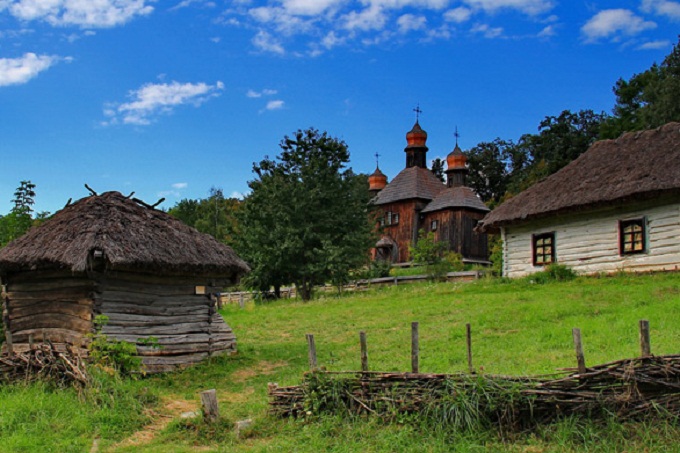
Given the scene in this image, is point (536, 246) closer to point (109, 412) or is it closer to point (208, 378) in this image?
point (208, 378)

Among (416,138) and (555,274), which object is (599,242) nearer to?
(555,274)

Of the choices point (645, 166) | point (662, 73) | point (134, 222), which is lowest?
point (134, 222)

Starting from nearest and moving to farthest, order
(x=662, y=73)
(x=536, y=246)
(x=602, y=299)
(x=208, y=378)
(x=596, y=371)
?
(x=596, y=371)
(x=208, y=378)
(x=602, y=299)
(x=536, y=246)
(x=662, y=73)

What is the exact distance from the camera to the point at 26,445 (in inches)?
319

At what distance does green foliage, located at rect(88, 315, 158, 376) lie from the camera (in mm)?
11742

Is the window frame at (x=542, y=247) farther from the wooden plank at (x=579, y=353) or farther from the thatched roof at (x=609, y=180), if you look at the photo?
the wooden plank at (x=579, y=353)

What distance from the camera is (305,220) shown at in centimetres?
2994

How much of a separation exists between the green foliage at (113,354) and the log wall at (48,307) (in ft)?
2.01

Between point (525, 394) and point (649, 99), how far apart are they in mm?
36735

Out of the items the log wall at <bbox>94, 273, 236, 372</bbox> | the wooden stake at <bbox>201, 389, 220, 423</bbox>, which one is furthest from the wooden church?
the wooden stake at <bbox>201, 389, 220, 423</bbox>

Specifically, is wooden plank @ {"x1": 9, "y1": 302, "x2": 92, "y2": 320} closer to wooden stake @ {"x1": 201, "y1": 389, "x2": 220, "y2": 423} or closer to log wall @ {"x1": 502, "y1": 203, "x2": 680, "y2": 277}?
wooden stake @ {"x1": 201, "y1": 389, "x2": 220, "y2": 423}

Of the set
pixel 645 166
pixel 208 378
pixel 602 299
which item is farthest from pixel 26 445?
pixel 645 166

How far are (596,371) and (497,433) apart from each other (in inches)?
50.7

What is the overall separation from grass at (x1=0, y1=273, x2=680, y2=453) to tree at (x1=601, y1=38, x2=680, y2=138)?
1865cm
